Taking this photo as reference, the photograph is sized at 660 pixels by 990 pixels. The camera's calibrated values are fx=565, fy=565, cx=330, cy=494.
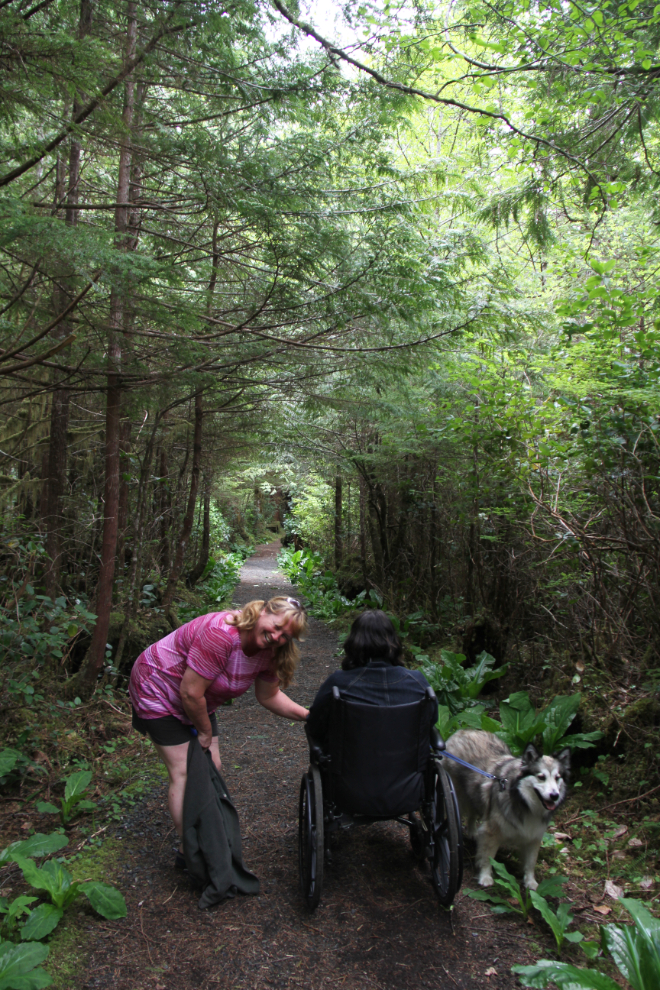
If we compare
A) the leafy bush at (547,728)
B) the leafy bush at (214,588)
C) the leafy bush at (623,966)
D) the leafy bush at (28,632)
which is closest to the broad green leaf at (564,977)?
the leafy bush at (623,966)

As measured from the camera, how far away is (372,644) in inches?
113

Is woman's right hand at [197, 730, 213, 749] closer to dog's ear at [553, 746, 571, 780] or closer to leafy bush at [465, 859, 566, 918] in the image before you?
leafy bush at [465, 859, 566, 918]

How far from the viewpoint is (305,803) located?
2965 mm

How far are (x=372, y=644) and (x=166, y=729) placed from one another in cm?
117

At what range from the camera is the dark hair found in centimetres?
288

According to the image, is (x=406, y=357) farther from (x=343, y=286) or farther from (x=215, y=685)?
(x=215, y=685)

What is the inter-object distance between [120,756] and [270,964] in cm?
269

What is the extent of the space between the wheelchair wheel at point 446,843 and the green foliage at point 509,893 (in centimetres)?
30

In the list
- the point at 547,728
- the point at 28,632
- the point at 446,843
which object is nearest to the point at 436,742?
the point at 446,843

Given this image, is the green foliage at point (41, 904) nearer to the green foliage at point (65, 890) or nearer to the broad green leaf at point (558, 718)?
the green foliage at point (65, 890)

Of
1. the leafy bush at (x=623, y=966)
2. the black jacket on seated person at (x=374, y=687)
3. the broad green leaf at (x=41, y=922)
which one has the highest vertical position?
the black jacket on seated person at (x=374, y=687)

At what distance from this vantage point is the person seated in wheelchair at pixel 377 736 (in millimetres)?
2707

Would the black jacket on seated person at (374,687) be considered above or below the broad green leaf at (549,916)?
above

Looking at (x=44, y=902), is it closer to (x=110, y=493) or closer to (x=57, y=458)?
(x=110, y=493)
